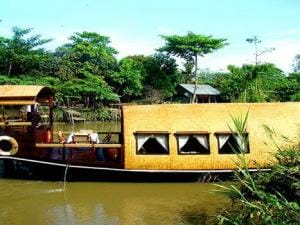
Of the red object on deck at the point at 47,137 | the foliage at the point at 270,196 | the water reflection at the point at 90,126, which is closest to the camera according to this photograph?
the foliage at the point at 270,196

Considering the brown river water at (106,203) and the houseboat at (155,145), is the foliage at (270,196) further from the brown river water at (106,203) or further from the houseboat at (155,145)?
the houseboat at (155,145)

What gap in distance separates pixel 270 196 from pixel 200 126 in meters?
7.59

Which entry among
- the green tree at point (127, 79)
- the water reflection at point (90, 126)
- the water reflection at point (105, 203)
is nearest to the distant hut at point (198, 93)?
the green tree at point (127, 79)

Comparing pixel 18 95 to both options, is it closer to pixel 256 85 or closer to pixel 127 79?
pixel 127 79

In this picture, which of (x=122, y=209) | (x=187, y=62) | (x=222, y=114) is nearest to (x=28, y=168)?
(x=122, y=209)

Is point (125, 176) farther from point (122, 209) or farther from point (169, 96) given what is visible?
point (169, 96)

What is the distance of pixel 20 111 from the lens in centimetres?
1570

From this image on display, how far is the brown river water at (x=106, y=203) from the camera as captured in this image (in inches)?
410

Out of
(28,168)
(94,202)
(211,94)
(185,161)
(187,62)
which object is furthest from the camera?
(187,62)

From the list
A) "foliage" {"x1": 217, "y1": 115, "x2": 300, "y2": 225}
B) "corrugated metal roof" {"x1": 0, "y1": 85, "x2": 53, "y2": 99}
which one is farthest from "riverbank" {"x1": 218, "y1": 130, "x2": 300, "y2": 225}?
"corrugated metal roof" {"x1": 0, "y1": 85, "x2": 53, "y2": 99}

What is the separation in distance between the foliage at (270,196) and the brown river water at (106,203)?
2737 millimetres

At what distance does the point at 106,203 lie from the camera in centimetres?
1182

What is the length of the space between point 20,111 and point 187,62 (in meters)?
32.8

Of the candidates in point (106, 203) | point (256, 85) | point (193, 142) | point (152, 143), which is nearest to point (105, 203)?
point (106, 203)
